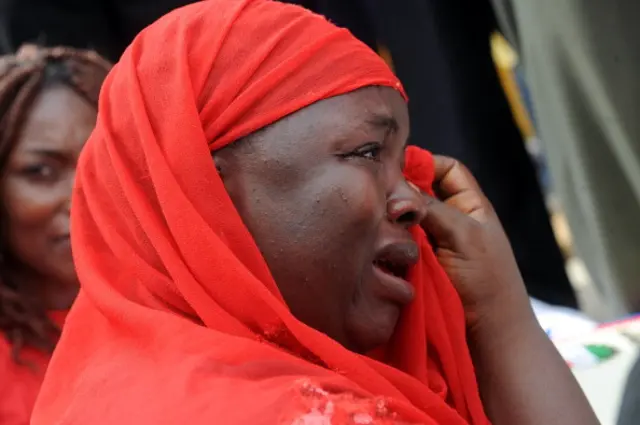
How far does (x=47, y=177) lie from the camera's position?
1479 millimetres

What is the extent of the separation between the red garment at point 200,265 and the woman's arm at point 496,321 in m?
0.07

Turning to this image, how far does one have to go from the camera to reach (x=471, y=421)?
0.94 meters

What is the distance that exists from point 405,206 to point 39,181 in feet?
2.93

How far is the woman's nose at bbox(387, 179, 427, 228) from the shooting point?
86 centimetres

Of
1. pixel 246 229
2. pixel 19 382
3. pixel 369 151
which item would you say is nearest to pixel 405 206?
pixel 369 151

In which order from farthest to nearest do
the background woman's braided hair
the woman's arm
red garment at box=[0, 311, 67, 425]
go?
1. the background woman's braided hair
2. red garment at box=[0, 311, 67, 425]
3. the woman's arm

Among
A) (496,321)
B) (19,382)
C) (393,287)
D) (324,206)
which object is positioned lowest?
(19,382)

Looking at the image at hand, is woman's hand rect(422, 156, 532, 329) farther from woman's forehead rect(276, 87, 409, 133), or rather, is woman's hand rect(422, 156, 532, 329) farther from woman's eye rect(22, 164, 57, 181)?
woman's eye rect(22, 164, 57, 181)

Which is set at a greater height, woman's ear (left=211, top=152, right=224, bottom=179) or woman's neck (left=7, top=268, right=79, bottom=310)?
woman's ear (left=211, top=152, right=224, bottom=179)

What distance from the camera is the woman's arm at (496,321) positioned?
3.22ft

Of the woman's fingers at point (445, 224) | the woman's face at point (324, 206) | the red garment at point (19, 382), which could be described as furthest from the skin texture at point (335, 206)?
the red garment at point (19, 382)

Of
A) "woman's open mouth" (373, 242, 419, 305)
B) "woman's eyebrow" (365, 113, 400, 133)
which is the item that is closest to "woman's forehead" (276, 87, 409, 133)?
"woman's eyebrow" (365, 113, 400, 133)

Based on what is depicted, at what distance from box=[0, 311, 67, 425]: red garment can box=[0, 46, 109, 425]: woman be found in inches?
1.1

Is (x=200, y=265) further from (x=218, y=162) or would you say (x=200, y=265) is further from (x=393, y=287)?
(x=393, y=287)
